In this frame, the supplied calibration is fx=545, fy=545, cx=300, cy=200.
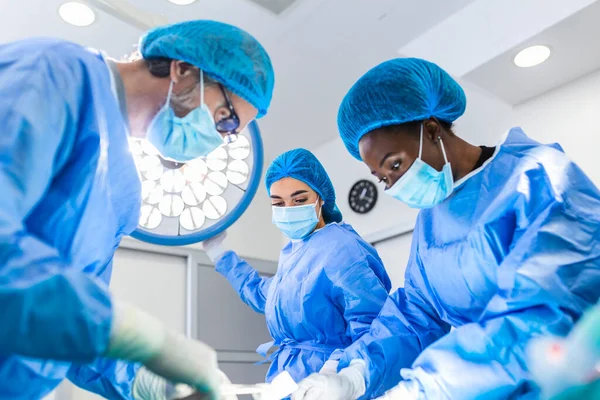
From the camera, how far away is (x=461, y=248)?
1245 millimetres

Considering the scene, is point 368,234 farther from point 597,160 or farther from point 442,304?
point 442,304

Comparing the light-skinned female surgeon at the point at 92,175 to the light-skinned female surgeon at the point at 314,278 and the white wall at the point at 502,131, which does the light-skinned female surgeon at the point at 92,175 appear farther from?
the white wall at the point at 502,131

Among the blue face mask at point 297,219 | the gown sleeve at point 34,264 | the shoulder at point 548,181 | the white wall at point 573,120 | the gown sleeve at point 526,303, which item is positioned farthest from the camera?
the white wall at point 573,120

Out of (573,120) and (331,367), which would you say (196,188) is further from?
(573,120)

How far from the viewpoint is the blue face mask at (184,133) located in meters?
1.06

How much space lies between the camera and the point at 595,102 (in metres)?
2.46

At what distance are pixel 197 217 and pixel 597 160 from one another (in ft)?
5.87

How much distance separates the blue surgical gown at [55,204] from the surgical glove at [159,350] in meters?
0.02

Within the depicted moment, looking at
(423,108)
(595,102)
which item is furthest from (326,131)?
(423,108)

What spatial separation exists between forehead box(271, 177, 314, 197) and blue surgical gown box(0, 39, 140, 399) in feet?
3.61

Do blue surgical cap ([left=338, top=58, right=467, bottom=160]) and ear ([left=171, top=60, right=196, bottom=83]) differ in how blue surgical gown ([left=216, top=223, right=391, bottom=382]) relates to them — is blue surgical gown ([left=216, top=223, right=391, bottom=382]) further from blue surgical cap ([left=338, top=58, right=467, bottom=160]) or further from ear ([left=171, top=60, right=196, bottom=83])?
ear ([left=171, top=60, right=196, bottom=83])

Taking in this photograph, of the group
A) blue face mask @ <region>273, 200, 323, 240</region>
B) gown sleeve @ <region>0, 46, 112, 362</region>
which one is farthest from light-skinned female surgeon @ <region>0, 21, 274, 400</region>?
blue face mask @ <region>273, 200, 323, 240</region>

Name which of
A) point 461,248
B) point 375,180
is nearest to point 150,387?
point 461,248

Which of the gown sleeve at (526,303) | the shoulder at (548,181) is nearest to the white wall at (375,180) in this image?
the shoulder at (548,181)
